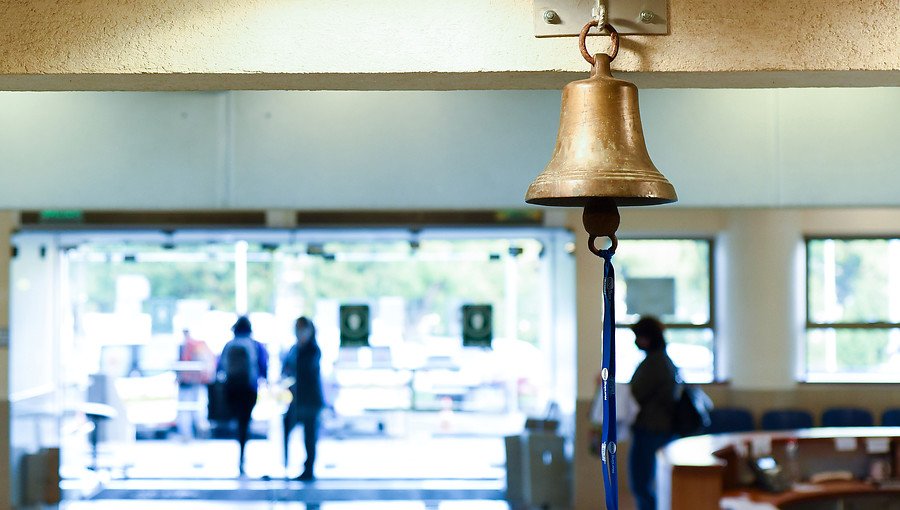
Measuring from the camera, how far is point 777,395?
21.5ft

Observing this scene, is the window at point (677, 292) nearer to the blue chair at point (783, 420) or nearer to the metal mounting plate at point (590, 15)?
the blue chair at point (783, 420)

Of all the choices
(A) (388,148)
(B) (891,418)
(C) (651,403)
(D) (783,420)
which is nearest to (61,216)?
(A) (388,148)

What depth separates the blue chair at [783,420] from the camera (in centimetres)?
645

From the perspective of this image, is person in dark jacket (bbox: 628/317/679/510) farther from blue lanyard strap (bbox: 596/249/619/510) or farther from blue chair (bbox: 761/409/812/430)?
blue lanyard strap (bbox: 596/249/619/510)

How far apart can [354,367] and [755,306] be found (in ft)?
9.26

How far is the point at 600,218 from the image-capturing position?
175cm

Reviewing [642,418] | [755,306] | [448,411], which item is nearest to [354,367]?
[448,411]

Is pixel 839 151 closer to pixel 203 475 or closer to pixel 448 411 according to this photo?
pixel 448 411

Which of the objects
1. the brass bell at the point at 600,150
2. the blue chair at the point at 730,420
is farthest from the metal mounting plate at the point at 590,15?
the blue chair at the point at 730,420

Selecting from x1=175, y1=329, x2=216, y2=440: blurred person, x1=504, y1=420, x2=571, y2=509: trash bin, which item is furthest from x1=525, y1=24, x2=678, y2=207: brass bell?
x1=175, y1=329, x2=216, y2=440: blurred person

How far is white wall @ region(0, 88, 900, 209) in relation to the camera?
4.38m

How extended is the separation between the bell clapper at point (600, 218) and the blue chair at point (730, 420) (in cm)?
496

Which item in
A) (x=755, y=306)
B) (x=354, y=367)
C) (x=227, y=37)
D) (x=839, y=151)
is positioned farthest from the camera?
(x=755, y=306)

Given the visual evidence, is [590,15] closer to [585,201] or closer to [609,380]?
[585,201]
